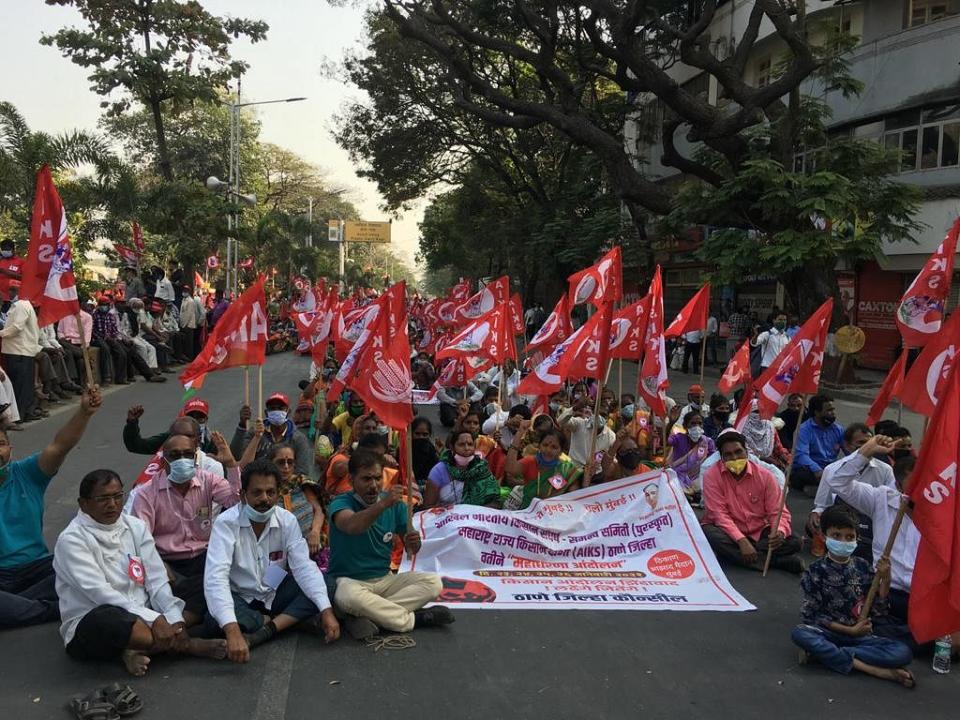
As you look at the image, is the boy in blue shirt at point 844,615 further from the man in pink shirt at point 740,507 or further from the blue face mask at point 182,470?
the blue face mask at point 182,470

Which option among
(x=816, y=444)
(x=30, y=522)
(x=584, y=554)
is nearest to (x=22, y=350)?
(x=30, y=522)

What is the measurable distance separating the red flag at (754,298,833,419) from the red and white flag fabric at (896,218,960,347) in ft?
1.85

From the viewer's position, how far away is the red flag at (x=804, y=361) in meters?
6.30

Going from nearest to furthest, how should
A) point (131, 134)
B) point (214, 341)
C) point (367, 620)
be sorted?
point (367, 620), point (214, 341), point (131, 134)

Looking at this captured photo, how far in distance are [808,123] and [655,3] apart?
634 cm

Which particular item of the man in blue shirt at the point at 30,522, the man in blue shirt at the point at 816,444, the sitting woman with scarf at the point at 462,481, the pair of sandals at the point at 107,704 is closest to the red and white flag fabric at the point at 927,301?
the man in blue shirt at the point at 816,444

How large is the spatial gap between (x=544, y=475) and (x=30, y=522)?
3.78 metres

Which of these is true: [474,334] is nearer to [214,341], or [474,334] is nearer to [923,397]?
[214,341]

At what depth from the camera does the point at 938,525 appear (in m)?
3.82

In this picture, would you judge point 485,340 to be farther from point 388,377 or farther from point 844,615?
point 844,615

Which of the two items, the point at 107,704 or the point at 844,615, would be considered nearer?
the point at 107,704

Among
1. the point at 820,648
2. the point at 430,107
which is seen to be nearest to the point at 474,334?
the point at 820,648

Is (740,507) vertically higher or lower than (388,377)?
lower

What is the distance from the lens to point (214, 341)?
21.8 ft
